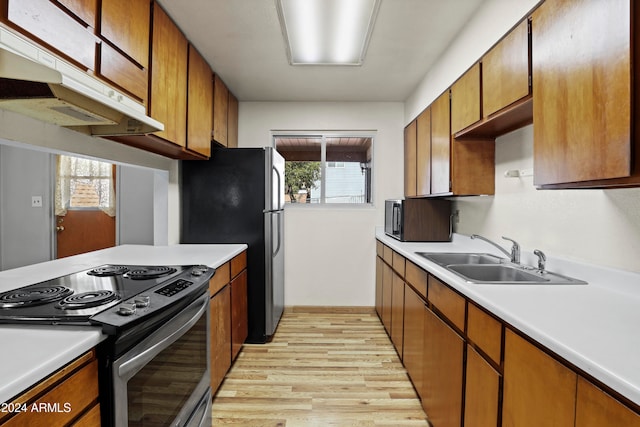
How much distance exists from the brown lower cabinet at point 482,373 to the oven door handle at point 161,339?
1191 mm

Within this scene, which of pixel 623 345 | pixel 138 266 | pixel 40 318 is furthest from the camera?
pixel 138 266

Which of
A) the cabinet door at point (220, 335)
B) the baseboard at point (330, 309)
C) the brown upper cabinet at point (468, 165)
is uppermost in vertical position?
the brown upper cabinet at point (468, 165)

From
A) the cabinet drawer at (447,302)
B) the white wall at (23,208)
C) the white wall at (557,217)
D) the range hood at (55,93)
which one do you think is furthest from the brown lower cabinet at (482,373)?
the white wall at (23,208)

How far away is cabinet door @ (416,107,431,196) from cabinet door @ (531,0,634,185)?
1.38m

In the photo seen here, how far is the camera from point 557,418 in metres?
0.86

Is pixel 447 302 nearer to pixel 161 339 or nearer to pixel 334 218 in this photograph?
pixel 161 339

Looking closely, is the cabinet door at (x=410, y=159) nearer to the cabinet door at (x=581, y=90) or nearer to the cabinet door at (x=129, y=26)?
the cabinet door at (x=581, y=90)

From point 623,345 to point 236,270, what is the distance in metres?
2.20

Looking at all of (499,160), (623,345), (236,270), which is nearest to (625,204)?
(623,345)

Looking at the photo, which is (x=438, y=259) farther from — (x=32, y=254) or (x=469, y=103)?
(x=32, y=254)

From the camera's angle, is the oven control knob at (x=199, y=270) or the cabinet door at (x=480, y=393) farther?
the oven control knob at (x=199, y=270)

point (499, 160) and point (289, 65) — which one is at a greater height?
point (289, 65)

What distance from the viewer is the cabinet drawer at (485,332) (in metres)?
1.15

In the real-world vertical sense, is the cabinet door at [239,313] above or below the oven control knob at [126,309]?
below
